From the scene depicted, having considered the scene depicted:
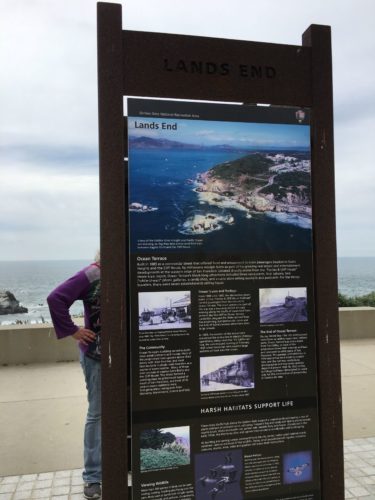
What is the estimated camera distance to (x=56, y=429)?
200 inches

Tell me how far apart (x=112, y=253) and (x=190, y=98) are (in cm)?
92

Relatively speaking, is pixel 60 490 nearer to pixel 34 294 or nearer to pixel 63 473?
pixel 63 473

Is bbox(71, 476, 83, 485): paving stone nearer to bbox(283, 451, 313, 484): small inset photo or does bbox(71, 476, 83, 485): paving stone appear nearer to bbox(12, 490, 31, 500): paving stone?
bbox(12, 490, 31, 500): paving stone

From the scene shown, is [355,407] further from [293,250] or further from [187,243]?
[187,243]

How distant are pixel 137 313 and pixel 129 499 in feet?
3.18

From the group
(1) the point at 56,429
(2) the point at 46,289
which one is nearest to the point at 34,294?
(2) the point at 46,289

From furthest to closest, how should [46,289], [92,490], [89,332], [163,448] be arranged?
[46,289], [92,490], [89,332], [163,448]

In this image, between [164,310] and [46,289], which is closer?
[164,310]

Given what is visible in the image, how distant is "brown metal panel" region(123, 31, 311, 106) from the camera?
104 inches

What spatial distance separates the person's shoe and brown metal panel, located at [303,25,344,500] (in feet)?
5.54

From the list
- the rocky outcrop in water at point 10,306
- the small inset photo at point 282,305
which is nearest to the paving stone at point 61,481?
the small inset photo at point 282,305

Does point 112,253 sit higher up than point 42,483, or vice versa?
point 112,253

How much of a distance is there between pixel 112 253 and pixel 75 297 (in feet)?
3.53

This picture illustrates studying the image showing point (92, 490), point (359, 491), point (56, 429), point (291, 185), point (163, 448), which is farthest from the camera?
point (56, 429)
